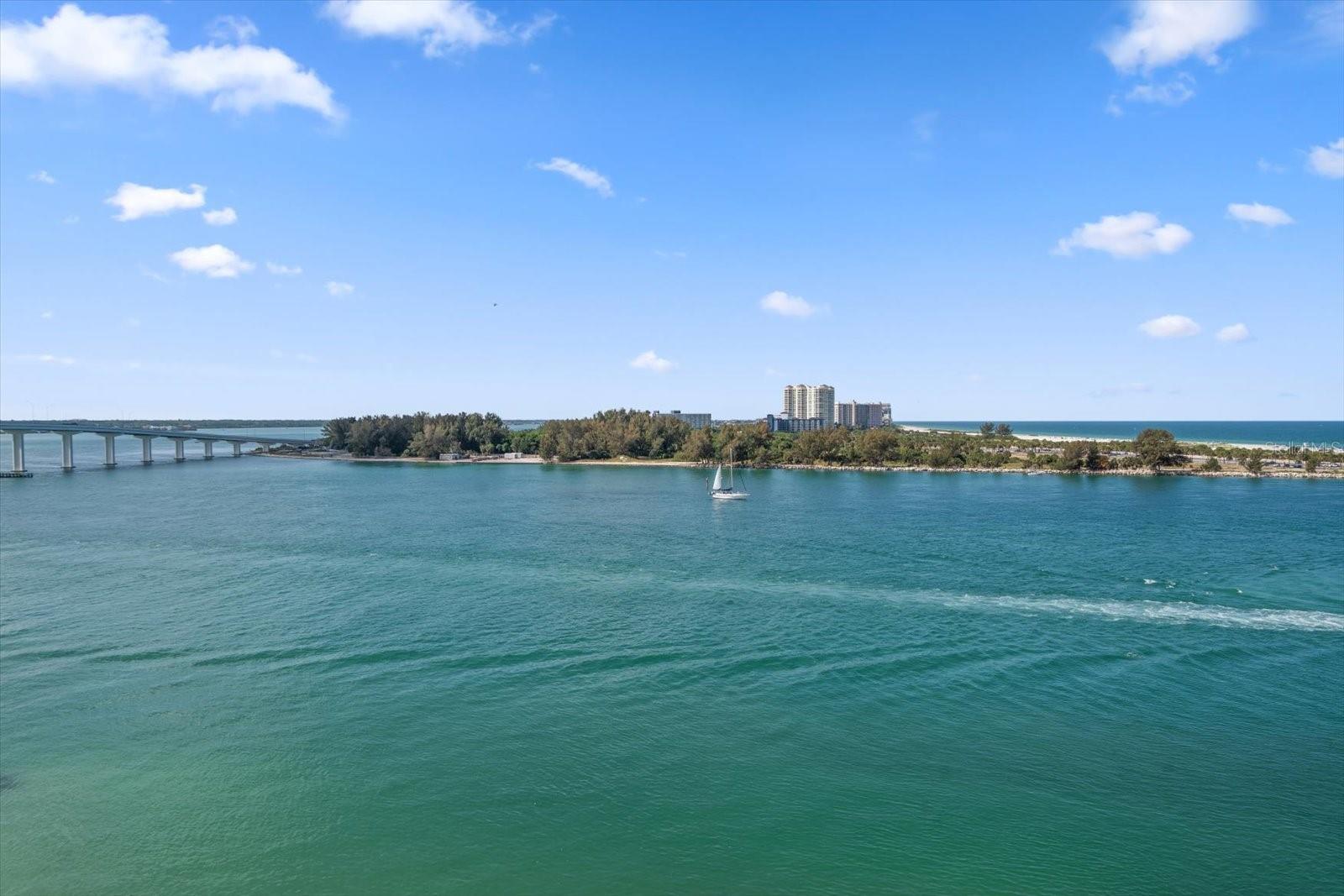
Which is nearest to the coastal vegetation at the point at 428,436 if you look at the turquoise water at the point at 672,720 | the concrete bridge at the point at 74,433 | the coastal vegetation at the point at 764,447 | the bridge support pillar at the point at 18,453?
the coastal vegetation at the point at 764,447

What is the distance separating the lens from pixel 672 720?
14.5 metres

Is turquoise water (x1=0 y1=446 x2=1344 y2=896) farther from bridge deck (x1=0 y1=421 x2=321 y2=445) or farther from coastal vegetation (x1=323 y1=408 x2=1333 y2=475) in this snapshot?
bridge deck (x1=0 y1=421 x2=321 y2=445)

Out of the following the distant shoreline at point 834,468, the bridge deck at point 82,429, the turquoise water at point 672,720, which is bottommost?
the turquoise water at point 672,720

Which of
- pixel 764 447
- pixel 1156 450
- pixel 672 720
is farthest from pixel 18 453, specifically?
pixel 1156 450

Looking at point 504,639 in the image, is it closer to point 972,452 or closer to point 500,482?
point 500,482

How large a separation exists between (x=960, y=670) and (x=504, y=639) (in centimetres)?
1111

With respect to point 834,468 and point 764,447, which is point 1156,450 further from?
point 764,447

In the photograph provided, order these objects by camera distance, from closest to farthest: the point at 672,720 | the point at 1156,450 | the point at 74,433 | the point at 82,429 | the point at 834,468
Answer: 1. the point at 672,720
2. the point at 1156,450
3. the point at 834,468
4. the point at 82,429
5. the point at 74,433

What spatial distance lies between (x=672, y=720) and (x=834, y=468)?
64.8 metres

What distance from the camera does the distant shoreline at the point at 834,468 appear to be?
64750 millimetres

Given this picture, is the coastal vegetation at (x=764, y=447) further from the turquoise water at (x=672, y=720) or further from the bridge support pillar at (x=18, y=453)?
the turquoise water at (x=672, y=720)

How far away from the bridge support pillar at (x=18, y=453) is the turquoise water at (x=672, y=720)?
48.5 meters

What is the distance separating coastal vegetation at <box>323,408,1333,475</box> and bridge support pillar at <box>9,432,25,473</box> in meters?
32.5

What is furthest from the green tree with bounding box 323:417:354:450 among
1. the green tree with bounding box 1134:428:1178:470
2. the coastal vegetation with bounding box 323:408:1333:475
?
the green tree with bounding box 1134:428:1178:470
